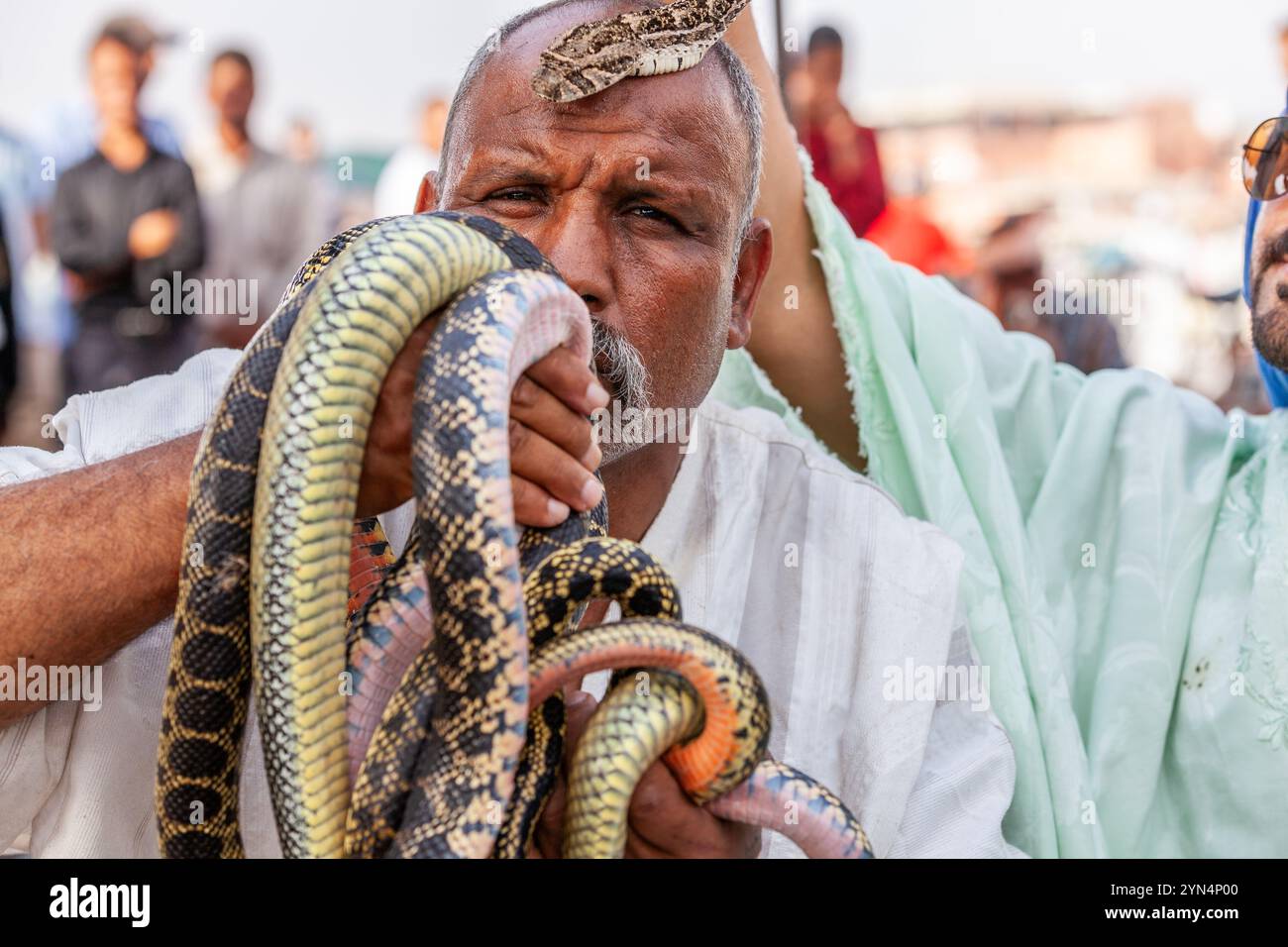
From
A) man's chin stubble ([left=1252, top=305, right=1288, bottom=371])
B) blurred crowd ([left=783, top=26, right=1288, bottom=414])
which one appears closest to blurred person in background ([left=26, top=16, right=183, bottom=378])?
blurred crowd ([left=783, top=26, right=1288, bottom=414])

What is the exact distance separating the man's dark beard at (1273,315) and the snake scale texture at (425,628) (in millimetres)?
1723

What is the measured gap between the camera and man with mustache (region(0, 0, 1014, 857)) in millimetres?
1665

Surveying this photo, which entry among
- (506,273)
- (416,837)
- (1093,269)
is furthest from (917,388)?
(1093,269)

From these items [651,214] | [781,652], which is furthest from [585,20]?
[781,652]

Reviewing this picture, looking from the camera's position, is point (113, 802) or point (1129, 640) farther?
point (1129, 640)

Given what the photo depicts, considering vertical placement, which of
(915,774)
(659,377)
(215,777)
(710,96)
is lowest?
(915,774)

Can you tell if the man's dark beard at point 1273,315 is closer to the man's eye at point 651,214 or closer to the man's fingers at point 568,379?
the man's eye at point 651,214

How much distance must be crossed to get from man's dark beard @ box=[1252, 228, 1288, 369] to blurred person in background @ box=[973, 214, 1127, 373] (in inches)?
110

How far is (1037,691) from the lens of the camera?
2.43 metres

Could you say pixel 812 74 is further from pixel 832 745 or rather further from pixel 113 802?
pixel 113 802

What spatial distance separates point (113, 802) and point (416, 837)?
95cm

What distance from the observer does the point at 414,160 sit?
20.7 ft

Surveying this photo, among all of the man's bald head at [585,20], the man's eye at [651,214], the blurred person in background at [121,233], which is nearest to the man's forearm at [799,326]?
the man's bald head at [585,20]

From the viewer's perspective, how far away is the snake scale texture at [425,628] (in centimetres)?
125
